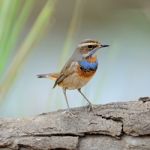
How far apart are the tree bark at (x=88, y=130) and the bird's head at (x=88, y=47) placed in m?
0.14

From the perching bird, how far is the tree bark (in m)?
0.06

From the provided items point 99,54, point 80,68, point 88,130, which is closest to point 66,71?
point 80,68

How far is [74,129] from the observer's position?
1368mm

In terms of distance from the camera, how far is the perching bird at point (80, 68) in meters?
1.43

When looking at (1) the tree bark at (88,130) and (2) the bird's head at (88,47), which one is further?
(2) the bird's head at (88,47)

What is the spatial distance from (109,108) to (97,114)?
0.03m

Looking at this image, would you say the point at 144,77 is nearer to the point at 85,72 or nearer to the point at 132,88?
the point at 132,88

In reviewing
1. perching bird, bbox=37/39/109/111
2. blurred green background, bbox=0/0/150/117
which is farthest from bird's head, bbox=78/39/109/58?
blurred green background, bbox=0/0/150/117

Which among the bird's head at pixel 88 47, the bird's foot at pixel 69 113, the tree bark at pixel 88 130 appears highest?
the bird's head at pixel 88 47

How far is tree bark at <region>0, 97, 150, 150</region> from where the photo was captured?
4.37 feet

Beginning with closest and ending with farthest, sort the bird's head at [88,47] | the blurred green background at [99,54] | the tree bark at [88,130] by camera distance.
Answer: the tree bark at [88,130] < the bird's head at [88,47] < the blurred green background at [99,54]

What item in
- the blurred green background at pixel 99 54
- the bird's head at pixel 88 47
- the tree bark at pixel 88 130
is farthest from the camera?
the blurred green background at pixel 99 54

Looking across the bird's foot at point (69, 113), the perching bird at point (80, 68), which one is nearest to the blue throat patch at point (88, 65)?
the perching bird at point (80, 68)

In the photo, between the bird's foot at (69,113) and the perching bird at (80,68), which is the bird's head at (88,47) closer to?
the perching bird at (80,68)
